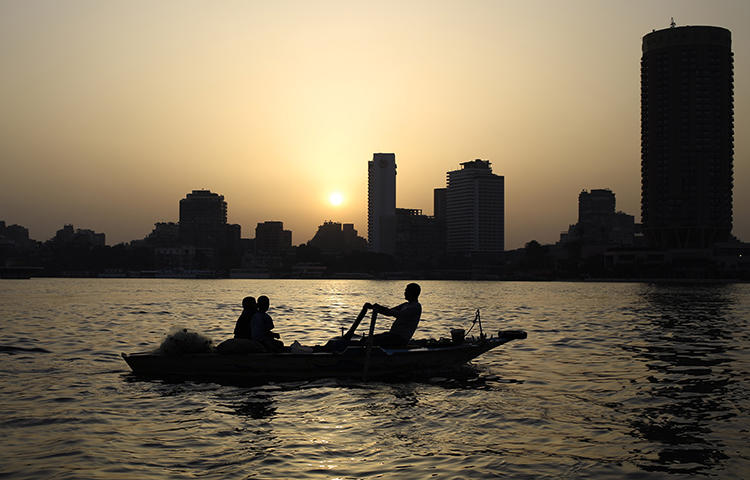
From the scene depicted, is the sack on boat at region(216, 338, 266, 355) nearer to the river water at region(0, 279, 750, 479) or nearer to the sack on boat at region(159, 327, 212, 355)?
the sack on boat at region(159, 327, 212, 355)

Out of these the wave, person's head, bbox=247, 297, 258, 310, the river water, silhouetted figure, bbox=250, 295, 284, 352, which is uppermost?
person's head, bbox=247, 297, 258, 310

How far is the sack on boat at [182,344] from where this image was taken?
803 inches

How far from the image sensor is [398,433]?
14227mm

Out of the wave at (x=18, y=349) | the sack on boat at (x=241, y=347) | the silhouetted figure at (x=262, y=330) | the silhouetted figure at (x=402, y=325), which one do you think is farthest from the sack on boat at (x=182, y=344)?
the wave at (x=18, y=349)

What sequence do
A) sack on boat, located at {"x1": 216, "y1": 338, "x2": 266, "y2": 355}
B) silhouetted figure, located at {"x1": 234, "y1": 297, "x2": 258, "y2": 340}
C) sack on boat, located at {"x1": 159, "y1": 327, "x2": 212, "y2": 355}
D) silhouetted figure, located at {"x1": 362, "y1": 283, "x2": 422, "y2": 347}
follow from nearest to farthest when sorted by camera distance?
sack on boat, located at {"x1": 216, "y1": 338, "x2": 266, "y2": 355}
sack on boat, located at {"x1": 159, "y1": 327, "x2": 212, "y2": 355}
silhouetted figure, located at {"x1": 234, "y1": 297, "x2": 258, "y2": 340}
silhouetted figure, located at {"x1": 362, "y1": 283, "x2": 422, "y2": 347}

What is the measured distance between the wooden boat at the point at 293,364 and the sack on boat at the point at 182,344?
172mm

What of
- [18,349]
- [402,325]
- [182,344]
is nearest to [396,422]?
[402,325]

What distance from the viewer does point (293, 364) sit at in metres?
20.3

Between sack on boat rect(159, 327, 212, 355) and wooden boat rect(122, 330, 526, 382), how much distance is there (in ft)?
0.57

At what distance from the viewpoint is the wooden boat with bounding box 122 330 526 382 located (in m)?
20.2

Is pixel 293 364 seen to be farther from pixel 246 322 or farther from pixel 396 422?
pixel 396 422

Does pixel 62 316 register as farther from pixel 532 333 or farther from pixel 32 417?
pixel 32 417

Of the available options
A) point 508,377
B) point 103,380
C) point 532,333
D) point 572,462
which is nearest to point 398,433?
point 572,462

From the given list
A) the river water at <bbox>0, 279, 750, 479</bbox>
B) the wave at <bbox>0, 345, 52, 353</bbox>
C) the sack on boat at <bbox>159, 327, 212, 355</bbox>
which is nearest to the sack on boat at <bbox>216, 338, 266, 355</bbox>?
the sack on boat at <bbox>159, 327, 212, 355</bbox>
